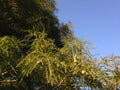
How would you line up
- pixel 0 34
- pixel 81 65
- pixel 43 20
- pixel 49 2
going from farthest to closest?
1. pixel 49 2
2. pixel 43 20
3. pixel 0 34
4. pixel 81 65

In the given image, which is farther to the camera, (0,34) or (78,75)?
(0,34)

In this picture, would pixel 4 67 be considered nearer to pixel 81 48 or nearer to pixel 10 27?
pixel 81 48

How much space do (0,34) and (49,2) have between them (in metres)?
2.18

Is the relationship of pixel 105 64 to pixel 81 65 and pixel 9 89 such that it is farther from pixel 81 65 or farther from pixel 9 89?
pixel 9 89

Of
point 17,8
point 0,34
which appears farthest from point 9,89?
point 17,8

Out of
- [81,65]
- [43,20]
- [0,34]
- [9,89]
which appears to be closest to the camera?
[81,65]

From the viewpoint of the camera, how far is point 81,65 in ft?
17.7

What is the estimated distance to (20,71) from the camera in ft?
19.3

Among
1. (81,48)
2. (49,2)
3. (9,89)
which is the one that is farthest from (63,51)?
(49,2)

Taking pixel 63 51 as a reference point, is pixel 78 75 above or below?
below

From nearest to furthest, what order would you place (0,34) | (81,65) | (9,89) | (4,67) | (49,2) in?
(81,65), (4,67), (9,89), (0,34), (49,2)

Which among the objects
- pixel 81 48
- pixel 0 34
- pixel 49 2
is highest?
pixel 49 2

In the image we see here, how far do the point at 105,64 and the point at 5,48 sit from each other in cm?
156

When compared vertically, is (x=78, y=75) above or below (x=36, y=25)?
below
